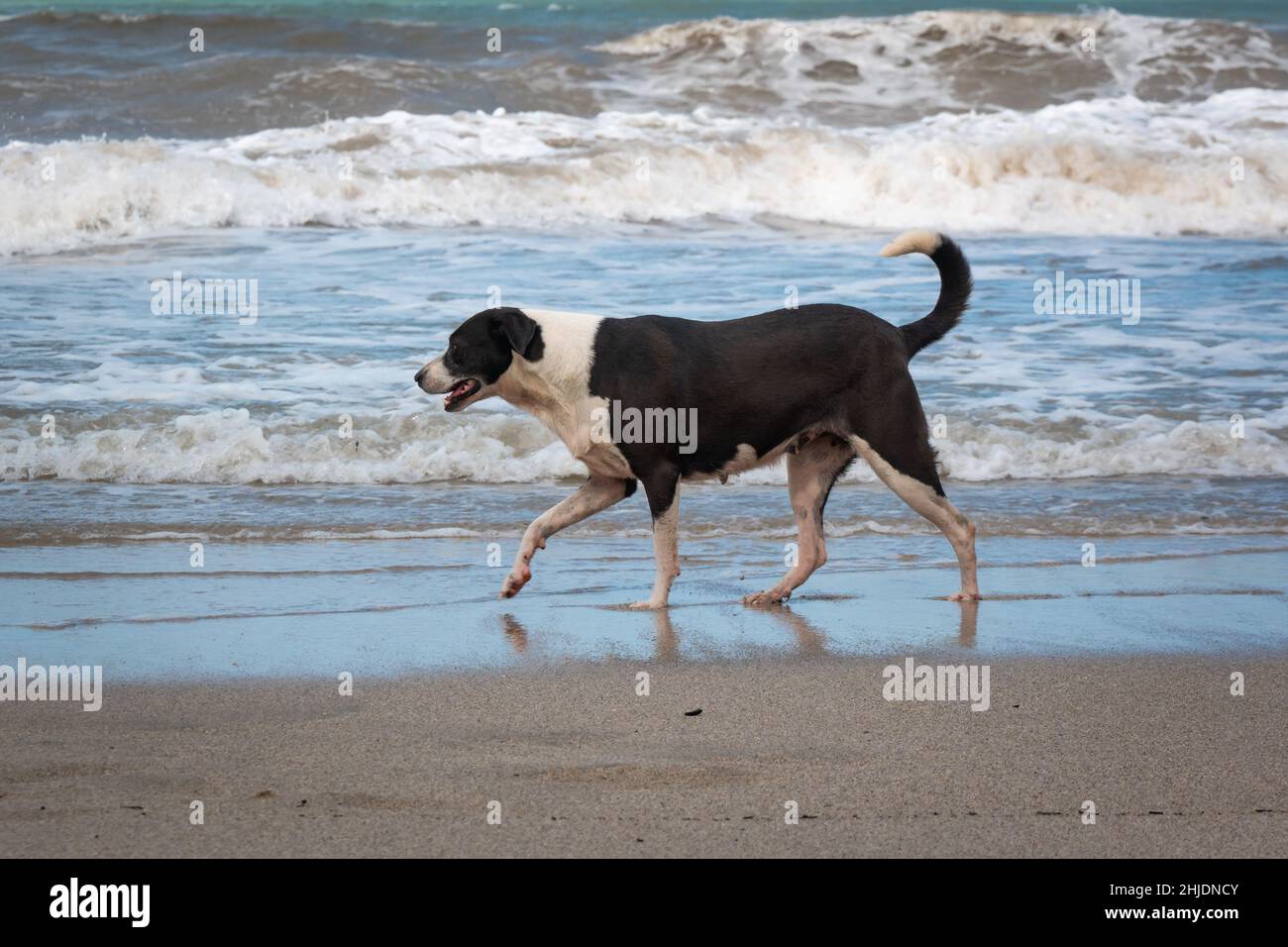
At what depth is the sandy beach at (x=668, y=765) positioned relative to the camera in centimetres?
410

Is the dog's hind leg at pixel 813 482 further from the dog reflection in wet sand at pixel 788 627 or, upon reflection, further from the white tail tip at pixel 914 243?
the white tail tip at pixel 914 243

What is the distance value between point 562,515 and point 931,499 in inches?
65.9

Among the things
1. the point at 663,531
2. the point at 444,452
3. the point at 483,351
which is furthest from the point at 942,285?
the point at 444,452

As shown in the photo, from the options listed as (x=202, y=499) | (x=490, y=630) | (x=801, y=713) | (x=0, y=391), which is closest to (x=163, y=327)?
(x=0, y=391)

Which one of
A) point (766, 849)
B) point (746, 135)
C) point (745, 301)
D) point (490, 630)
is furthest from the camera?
point (746, 135)

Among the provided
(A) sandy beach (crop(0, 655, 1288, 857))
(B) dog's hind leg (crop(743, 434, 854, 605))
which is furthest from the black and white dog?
(A) sandy beach (crop(0, 655, 1288, 857))

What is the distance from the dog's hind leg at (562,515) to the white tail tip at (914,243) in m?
1.60

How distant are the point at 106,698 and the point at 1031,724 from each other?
10.4 ft

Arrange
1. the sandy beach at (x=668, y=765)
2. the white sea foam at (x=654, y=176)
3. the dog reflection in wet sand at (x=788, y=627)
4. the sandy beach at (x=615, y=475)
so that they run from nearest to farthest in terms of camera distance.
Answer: the sandy beach at (x=668, y=765), the sandy beach at (x=615, y=475), the dog reflection in wet sand at (x=788, y=627), the white sea foam at (x=654, y=176)

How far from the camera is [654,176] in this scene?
19.8 meters

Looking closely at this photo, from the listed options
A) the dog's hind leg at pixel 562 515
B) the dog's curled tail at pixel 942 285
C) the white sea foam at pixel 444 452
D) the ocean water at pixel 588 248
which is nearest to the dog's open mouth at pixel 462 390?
the dog's hind leg at pixel 562 515

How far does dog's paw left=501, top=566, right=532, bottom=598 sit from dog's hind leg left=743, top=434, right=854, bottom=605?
1055 millimetres

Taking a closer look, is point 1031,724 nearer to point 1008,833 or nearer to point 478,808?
point 1008,833

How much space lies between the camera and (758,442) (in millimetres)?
7059
